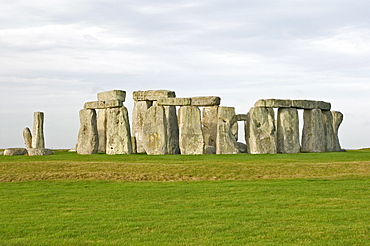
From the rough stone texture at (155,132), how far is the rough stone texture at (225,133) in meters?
2.78

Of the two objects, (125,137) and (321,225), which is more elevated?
(125,137)

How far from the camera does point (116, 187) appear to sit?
16.9 meters

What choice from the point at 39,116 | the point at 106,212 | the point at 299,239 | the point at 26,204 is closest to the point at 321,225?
the point at 299,239

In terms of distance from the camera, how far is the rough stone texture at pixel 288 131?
28750 millimetres

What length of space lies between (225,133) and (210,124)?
2046 mm

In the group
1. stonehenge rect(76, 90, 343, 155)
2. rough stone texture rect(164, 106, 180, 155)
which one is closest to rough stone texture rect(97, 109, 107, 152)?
stonehenge rect(76, 90, 343, 155)

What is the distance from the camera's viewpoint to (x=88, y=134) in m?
30.1

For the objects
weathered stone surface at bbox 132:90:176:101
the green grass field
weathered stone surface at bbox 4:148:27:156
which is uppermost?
weathered stone surface at bbox 132:90:176:101

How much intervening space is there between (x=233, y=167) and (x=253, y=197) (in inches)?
284

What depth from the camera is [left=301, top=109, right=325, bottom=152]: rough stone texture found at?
29.6 metres

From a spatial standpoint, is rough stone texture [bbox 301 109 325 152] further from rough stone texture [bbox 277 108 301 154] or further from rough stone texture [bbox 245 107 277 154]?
rough stone texture [bbox 245 107 277 154]

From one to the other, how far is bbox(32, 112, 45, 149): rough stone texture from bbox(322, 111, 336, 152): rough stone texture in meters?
16.7

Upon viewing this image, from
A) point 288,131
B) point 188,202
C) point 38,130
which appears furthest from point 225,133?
point 188,202

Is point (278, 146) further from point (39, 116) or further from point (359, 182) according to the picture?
point (39, 116)
